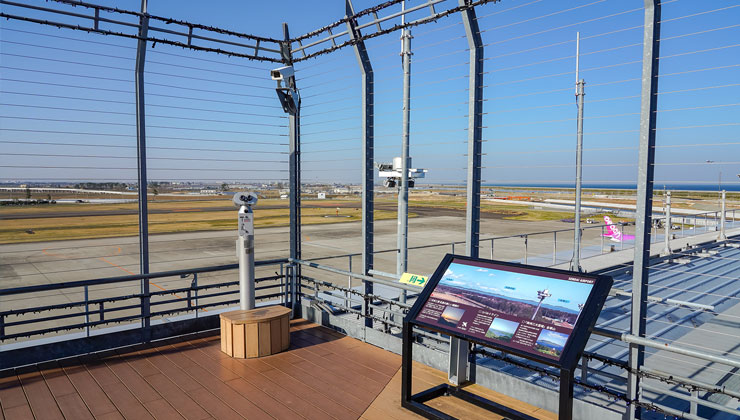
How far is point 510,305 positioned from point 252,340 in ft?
10.5

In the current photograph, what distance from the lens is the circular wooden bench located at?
516cm

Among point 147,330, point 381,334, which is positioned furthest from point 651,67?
point 147,330

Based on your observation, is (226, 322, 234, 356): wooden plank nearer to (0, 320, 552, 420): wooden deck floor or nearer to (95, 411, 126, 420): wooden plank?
(0, 320, 552, 420): wooden deck floor

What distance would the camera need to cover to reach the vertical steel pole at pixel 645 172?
3170 millimetres

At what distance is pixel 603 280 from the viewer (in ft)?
10.1

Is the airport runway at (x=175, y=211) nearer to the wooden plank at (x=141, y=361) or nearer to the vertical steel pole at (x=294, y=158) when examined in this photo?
the vertical steel pole at (x=294, y=158)

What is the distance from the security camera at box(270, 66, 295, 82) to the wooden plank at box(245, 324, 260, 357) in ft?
11.5

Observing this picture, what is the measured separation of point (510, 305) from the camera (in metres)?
3.32

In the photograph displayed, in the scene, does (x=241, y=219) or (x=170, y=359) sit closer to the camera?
(x=170, y=359)

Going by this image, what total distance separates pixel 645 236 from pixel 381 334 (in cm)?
326

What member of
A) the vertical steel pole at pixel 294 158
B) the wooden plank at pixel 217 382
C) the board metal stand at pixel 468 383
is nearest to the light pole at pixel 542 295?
the board metal stand at pixel 468 383

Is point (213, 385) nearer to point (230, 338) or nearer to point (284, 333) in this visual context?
point (230, 338)

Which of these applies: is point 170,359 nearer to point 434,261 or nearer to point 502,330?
point 502,330

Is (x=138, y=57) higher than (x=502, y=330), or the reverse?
(x=138, y=57)
